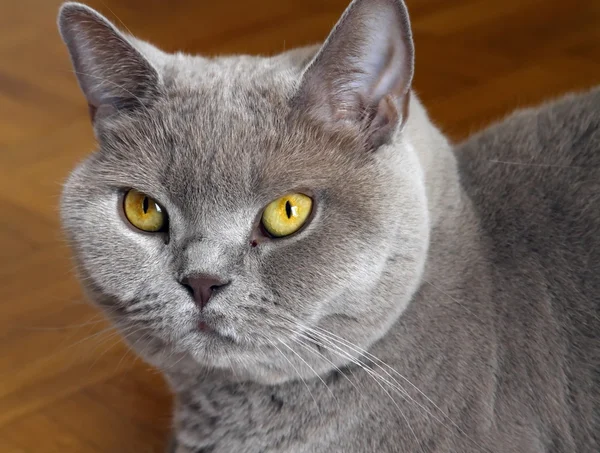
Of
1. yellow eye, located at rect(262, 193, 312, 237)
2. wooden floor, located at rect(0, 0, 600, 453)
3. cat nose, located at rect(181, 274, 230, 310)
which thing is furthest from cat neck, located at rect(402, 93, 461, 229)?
wooden floor, located at rect(0, 0, 600, 453)

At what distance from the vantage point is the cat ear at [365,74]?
37.3 inches

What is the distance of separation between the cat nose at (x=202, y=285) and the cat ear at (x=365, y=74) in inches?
8.9

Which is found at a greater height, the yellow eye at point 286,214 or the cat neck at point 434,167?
the yellow eye at point 286,214

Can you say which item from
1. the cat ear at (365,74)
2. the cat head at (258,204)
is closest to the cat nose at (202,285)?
the cat head at (258,204)

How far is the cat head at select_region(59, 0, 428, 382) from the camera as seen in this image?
3.09 feet

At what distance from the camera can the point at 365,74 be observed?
986mm

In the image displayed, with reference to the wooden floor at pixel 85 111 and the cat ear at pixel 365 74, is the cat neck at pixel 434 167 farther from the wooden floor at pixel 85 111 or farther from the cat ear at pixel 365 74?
the wooden floor at pixel 85 111

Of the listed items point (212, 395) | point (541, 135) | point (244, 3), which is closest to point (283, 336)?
point (212, 395)

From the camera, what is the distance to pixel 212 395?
1.08m

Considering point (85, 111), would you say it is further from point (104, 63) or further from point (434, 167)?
point (434, 167)

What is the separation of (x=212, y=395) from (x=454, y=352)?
29 centimetres

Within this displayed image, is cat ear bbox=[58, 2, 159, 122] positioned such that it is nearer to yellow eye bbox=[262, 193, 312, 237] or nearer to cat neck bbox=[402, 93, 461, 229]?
yellow eye bbox=[262, 193, 312, 237]

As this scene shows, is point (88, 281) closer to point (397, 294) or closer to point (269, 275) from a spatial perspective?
point (269, 275)

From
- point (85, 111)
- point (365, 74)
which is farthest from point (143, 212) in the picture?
point (85, 111)
